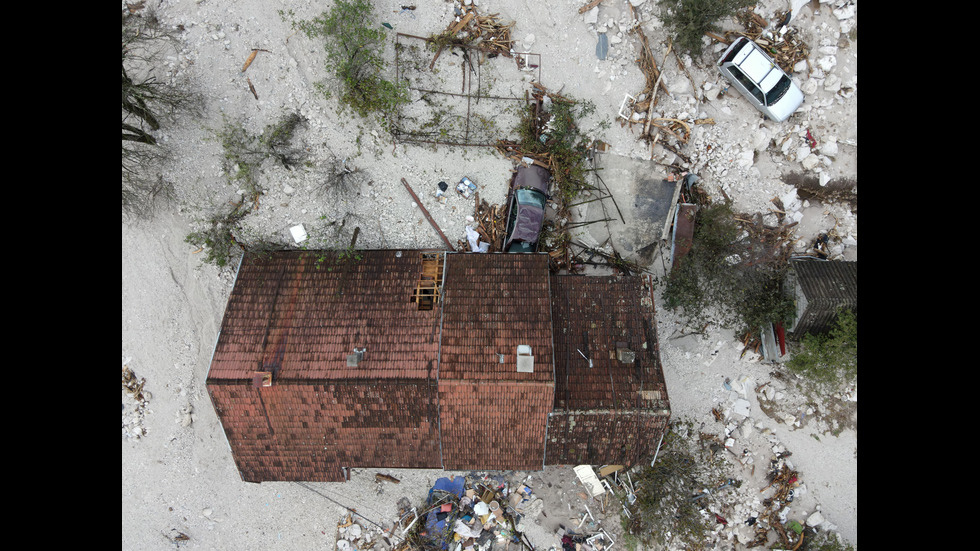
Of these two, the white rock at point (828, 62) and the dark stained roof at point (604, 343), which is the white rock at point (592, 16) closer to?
the white rock at point (828, 62)

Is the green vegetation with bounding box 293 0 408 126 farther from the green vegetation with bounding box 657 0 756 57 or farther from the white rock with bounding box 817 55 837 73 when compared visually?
the white rock with bounding box 817 55 837 73

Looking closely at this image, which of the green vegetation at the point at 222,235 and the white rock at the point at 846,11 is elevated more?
the white rock at the point at 846,11

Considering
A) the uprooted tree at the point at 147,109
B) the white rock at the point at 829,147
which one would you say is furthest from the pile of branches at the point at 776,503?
the uprooted tree at the point at 147,109

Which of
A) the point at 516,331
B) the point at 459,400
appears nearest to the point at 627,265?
the point at 516,331

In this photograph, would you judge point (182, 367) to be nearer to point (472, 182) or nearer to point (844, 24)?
point (472, 182)

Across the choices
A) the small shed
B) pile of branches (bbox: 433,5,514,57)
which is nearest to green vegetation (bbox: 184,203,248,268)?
pile of branches (bbox: 433,5,514,57)

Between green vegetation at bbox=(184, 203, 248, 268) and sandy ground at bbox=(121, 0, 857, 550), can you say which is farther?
sandy ground at bbox=(121, 0, 857, 550)

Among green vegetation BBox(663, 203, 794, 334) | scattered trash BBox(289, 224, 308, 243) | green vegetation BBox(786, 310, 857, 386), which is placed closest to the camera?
green vegetation BBox(786, 310, 857, 386)
